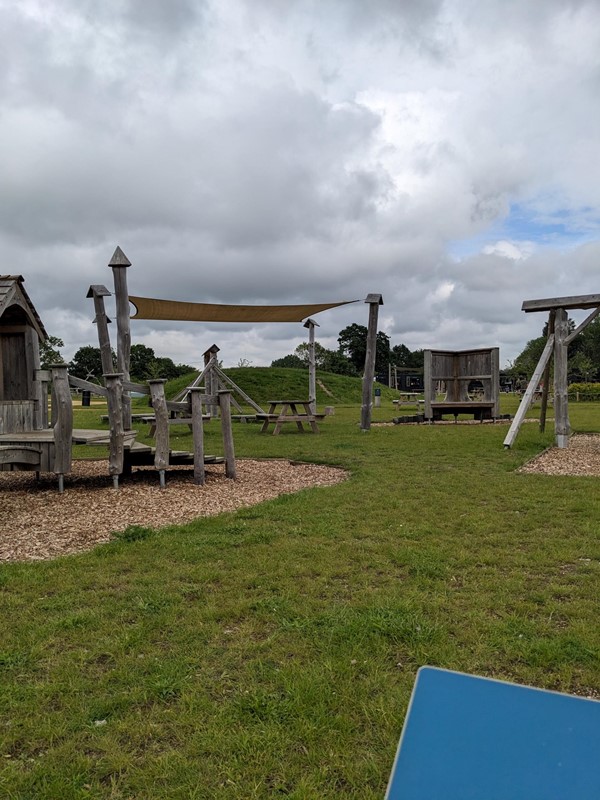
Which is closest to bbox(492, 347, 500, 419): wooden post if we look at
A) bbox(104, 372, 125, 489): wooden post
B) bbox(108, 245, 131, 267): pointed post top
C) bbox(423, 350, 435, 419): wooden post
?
bbox(423, 350, 435, 419): wooden post

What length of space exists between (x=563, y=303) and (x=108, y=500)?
29.2ft

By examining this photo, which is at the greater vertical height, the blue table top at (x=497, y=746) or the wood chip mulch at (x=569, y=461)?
the blue table top at (x=497, y=746)

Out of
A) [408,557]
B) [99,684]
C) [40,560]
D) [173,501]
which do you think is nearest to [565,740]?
[99,684]

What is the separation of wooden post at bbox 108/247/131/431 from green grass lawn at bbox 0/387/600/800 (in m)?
5.01

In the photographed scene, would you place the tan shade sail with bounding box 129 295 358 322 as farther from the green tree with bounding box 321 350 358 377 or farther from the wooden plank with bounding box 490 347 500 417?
the green tree with bounding box 321 350 358 377

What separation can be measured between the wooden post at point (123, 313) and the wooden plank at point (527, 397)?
6877mm

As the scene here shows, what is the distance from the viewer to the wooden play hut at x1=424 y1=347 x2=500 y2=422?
17.3 metres

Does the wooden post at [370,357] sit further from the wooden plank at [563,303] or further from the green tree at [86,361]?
the green tree at [86,361]

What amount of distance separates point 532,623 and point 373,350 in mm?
12172

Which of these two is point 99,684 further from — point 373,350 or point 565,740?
point 373,350

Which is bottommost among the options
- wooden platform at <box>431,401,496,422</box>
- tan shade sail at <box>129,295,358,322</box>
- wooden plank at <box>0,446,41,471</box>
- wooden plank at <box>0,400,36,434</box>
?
wooden plank at <box>0,446,41,471</box>

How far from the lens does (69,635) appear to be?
3090mm

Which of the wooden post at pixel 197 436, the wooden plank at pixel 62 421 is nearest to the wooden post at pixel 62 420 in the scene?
the wooden plank at pixel 62 421

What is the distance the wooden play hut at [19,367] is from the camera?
8.18 m
